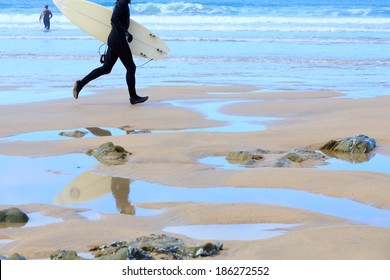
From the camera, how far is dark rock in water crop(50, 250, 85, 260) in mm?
4211

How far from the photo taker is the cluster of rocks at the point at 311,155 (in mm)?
6883

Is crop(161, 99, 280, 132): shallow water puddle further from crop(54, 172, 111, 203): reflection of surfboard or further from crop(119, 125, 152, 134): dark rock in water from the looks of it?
crop(54, 172, 111, 203): reflection of surfboard

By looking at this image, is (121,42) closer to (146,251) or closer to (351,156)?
(351,156)

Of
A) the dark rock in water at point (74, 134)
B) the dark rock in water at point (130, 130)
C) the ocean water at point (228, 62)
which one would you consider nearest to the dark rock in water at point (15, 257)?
the dark rock in water at point (74, 134)

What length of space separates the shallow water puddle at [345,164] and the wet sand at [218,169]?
0.13 metres

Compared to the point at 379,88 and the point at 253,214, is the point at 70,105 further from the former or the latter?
the point at 253,214

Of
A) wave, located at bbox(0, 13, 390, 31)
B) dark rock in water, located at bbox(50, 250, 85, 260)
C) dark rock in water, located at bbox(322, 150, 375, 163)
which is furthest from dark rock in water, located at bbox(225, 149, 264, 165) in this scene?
wave, located at bbox(0, 13, 390, 31)

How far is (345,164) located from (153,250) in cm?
299

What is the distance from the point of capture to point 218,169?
262 inches

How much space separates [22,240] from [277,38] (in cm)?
2173

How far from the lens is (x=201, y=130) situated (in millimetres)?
8781

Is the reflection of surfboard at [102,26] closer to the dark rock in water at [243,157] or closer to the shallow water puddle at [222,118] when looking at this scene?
the shallow water puddle at [222,118]

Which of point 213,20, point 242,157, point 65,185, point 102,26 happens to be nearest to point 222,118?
point 242,157

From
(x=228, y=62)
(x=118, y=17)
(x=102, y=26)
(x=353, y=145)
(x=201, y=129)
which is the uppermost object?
(x=118, y=17)
